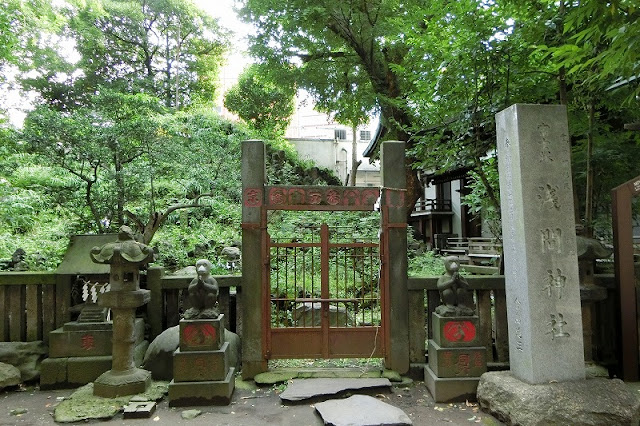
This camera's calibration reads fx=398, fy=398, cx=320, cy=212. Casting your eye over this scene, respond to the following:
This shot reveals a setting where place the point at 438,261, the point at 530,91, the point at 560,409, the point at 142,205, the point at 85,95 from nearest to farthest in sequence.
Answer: the point at 560,409
the point at 530,91
the point at 142,205
the point at 438,261
the point at 85,95

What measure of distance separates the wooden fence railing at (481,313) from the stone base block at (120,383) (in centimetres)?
388

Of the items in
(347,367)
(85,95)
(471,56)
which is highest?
(85,95)

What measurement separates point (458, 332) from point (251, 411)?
9.58 ft

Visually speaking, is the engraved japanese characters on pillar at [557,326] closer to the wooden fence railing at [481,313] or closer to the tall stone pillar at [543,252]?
the tall stone pillar at [543,252]

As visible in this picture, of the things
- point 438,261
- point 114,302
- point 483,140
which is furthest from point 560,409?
point 438,261

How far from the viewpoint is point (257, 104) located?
25.1 m

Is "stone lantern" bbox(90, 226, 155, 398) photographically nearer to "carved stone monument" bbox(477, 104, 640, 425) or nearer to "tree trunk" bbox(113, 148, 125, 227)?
"tree trunk" bbox(113, 148, 125, 227)

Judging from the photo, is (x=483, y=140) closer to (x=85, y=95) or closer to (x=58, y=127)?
(x=58, y=127)

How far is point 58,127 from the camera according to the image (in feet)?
28.5

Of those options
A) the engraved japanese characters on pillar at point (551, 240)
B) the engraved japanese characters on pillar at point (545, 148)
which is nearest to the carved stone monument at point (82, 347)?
the engraved japanese characters on pillar at point (551, 240)

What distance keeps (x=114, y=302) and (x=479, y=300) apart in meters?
5.24

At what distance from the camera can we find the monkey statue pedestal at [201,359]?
5176 millimetres

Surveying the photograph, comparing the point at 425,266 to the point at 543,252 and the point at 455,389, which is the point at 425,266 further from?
the point at 543,252

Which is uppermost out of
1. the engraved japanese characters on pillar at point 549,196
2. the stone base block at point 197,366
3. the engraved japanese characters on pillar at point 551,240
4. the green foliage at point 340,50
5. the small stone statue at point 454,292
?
the green foliage at point 340,50
